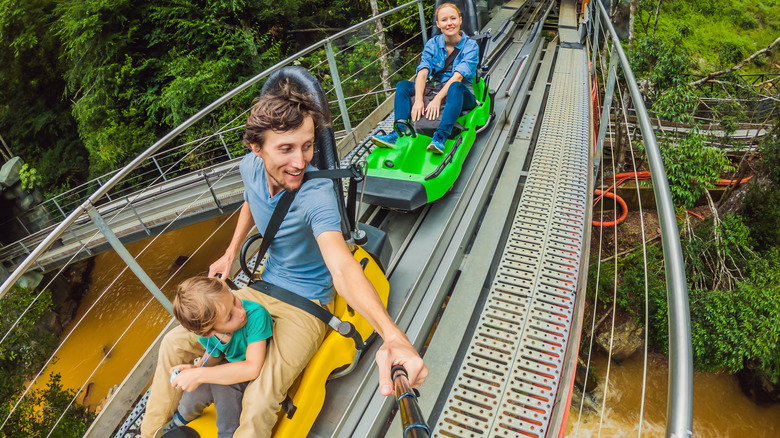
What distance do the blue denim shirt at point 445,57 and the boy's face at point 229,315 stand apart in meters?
2.65

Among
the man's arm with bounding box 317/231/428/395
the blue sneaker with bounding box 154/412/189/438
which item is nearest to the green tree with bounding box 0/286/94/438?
the blue sneaker with bounding box 154/412/189/438

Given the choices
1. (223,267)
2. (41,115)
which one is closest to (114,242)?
(223,267)

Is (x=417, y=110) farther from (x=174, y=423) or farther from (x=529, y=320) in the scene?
(x=174, y=423)

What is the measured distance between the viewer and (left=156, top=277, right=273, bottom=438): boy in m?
1.38

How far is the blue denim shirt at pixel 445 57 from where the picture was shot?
3375mm

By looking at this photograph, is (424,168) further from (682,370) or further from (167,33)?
(167,33)

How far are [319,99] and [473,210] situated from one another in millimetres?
1608

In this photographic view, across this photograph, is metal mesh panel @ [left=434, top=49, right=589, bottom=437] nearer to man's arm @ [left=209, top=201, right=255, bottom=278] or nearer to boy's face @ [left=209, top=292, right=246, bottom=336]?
boy's face @ [left=209, top=292, right=246, bottom=336]

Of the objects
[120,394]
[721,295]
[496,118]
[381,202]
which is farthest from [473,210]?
[721,295]

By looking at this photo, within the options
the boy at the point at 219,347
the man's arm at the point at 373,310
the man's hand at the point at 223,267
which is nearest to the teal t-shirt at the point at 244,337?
the boy at the point at 219,347

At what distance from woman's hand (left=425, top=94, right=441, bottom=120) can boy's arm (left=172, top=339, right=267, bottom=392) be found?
2240 millimetres

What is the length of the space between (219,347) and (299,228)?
0.53 meters

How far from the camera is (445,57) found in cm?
359

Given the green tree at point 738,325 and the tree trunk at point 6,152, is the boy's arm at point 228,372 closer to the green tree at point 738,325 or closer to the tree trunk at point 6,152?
the green tree at point 738,325
